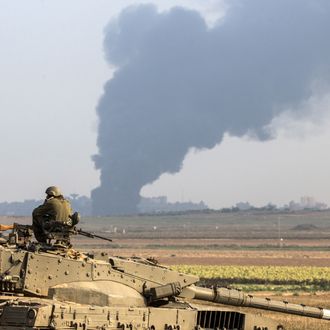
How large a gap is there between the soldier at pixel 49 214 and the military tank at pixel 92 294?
273 millimetres

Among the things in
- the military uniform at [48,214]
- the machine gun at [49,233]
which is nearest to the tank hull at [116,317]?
the machine gun at [49,233]

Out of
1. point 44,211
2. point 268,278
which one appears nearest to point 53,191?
point 44,211

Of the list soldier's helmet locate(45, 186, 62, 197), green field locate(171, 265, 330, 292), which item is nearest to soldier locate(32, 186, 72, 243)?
soldier's helmet locate(45, 186, 62, 197)

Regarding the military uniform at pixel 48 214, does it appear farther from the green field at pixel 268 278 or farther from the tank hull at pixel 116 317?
the green field at pixel 268 278

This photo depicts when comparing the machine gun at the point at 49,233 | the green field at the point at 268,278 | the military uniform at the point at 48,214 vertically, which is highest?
the military uniform at the point at 48,214

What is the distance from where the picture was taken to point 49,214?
23.3 m

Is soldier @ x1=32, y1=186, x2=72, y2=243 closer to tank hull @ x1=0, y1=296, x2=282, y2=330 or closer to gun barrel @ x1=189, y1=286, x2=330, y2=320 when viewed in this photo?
tank hull @ x1=0, y1=296, x2=282, y2=330

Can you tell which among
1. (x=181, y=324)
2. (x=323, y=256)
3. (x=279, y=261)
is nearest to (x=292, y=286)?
(x=279, y=261)

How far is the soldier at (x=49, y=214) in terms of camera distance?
23.2 meters

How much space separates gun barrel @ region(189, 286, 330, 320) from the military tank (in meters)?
0.23

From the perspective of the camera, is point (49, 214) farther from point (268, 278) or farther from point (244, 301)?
point (268, 278)

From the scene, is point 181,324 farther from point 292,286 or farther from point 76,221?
point 292,286

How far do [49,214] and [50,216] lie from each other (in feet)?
0.18

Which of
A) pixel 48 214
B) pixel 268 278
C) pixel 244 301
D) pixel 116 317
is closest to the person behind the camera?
pixel 116 317
